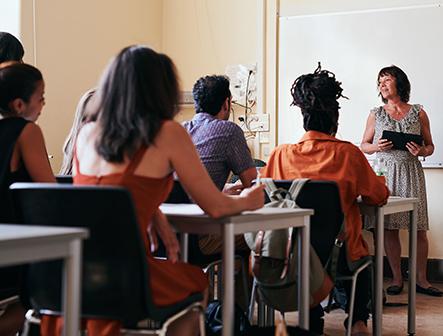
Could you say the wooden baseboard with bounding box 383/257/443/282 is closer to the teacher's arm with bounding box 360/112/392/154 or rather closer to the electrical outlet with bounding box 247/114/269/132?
the teacher's arm with bounding box 360/112/392/154

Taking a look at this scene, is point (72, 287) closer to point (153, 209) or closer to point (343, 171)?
point (153, 209)

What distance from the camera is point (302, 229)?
2482 millimetres

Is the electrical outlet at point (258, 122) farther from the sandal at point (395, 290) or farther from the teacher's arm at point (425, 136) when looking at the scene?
the sandal at point (395, 290)

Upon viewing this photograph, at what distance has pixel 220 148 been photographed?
3145mm

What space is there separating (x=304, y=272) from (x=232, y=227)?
527mm

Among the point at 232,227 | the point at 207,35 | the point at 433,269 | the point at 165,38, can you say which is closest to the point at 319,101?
the point at 232,227

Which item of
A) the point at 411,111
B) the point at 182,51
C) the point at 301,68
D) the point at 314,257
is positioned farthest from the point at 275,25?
the point at 314,257

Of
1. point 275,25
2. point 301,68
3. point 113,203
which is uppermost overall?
point 275,25

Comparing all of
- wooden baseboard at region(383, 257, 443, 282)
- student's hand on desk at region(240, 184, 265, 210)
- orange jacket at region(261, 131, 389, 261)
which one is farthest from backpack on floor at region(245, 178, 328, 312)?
wooden baseboard at region(383, 257, 443, 282)

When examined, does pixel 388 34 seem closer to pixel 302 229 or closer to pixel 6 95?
pixel 302 229

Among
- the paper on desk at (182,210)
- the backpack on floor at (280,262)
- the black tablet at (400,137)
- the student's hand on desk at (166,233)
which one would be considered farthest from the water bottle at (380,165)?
the student's hand on desk at (166,233)

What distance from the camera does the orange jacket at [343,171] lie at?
9.61 ft

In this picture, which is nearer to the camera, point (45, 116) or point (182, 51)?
point (45, 116)

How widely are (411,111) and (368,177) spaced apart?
187 cm
